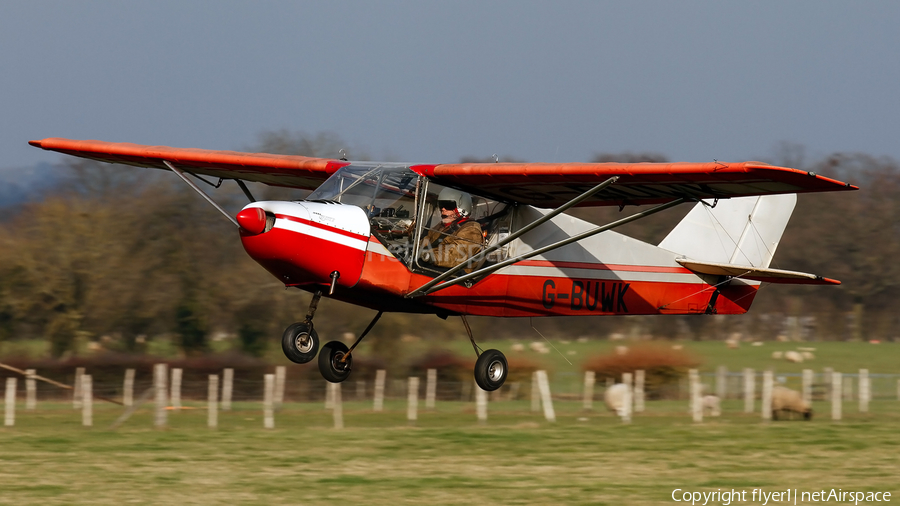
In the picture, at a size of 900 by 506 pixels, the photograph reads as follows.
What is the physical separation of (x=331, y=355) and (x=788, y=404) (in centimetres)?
1671

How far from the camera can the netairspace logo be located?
1264cm

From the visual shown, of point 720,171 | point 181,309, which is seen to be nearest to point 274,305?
point 181,309

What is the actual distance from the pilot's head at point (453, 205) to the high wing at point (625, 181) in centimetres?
14

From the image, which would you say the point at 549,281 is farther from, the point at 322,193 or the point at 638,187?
the point at 322,193

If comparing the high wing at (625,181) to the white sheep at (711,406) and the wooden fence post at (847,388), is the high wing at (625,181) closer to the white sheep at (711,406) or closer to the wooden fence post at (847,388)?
the white sheep at (711,406)

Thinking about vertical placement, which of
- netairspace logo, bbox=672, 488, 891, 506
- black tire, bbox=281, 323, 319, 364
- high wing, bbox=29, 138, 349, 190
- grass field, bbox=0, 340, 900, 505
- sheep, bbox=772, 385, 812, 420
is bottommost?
grass field, bbox=0, 340, 900, 505

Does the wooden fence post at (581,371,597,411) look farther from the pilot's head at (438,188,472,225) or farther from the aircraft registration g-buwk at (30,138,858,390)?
the pilot's head at (438,188,472,225)

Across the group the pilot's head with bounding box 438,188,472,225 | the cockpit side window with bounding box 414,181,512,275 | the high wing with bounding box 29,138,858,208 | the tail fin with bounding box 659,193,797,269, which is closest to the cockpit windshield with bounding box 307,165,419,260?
the cockpit side window with bounding box 414,181,512,275

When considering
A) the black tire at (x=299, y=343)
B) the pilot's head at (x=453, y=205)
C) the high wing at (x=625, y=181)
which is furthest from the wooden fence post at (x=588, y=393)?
the black tire at (x=299, y=343)

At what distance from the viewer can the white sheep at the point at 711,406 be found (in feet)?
87.6

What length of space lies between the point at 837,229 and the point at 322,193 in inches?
1432

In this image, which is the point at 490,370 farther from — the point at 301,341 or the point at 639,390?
the point at 639,390

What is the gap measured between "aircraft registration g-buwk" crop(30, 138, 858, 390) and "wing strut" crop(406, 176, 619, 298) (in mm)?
26

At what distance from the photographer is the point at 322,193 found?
11656mm
